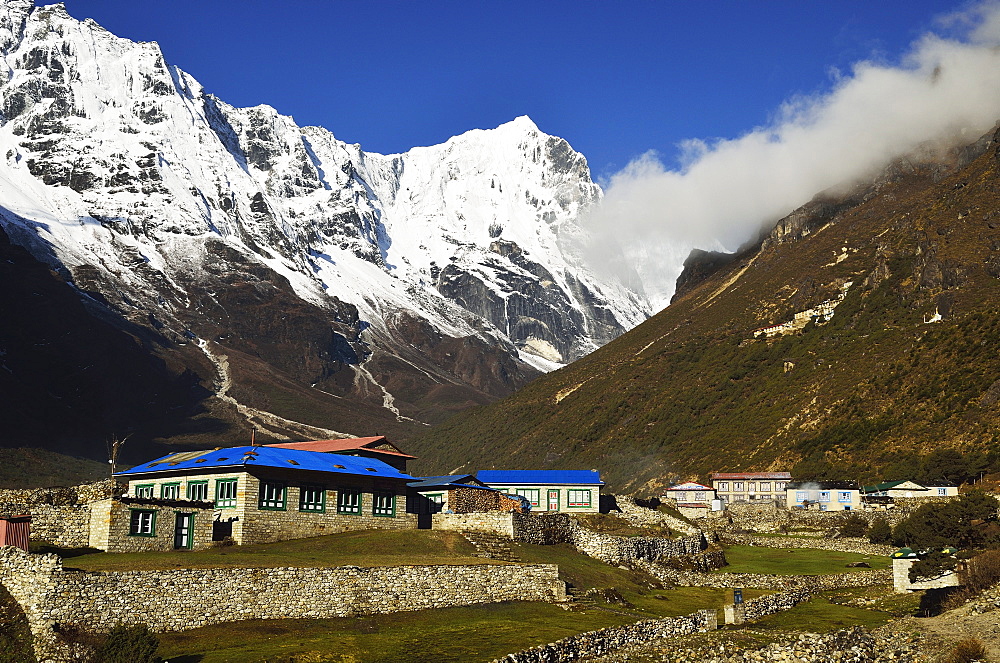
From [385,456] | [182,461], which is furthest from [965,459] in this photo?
[182,461]

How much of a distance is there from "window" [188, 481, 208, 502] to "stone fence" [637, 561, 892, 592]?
Answer: 24.8 meters

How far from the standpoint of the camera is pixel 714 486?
117938 millimetres

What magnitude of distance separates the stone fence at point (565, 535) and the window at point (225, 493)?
39.8ft

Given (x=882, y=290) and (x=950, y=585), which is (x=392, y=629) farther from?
(x=882, y=290)

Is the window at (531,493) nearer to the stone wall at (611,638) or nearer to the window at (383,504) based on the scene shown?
Answer: the window at (383,504)

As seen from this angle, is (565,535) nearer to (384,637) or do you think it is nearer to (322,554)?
(322,554)

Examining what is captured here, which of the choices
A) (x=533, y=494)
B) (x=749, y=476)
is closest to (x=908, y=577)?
(x=533, y=494)

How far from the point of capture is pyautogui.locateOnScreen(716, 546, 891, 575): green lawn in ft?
205

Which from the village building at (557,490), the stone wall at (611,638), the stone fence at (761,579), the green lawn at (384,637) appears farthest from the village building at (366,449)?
the stone wall at (611,638)

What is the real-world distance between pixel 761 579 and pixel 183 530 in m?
32.8

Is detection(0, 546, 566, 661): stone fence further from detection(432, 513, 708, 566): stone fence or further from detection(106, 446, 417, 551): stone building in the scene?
detection(432, 513, 708, 566): stone fence

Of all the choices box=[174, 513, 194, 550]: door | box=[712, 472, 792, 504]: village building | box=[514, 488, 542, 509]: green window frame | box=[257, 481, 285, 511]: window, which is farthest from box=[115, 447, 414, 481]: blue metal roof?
box=[712, 472, 792, 504]: village building

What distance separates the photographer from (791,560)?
224ft

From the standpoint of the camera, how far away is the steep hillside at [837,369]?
111 m
